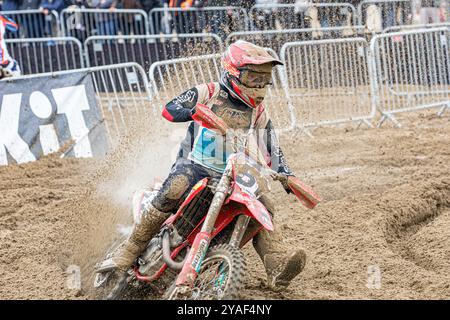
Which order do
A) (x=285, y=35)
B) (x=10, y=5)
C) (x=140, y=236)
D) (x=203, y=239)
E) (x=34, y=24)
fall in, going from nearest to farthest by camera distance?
(x=203, y=239) < (x=140, y=236) < (x=285, y=35) < (x=34, y=24) < (x=10, y=5)

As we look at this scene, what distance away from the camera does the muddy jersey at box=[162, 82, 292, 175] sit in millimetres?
5707

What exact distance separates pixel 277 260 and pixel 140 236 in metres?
1.00

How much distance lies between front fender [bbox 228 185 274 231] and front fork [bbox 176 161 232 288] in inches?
2.9

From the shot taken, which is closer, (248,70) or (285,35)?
(248,70)

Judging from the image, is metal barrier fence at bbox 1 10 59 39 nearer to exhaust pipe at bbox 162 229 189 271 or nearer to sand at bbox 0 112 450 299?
sand at bbox 0 112 450 299

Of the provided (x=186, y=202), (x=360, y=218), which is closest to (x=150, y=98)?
(x=360, y=218)

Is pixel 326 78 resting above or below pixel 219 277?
below

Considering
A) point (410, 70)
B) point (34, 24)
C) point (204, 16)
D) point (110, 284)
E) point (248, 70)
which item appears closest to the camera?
point (248, 70)

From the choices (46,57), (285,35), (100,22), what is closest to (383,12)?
(285,35)

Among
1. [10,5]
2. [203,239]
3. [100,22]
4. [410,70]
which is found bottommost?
[410,70]

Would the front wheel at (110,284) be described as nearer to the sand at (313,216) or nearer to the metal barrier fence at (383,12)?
the sand at (313,216)

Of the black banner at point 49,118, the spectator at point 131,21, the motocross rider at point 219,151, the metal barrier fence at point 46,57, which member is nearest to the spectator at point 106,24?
the spectator at point 131,21

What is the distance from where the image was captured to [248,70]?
5.47 meters

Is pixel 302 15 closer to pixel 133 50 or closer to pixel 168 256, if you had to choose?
pixel 133 50
